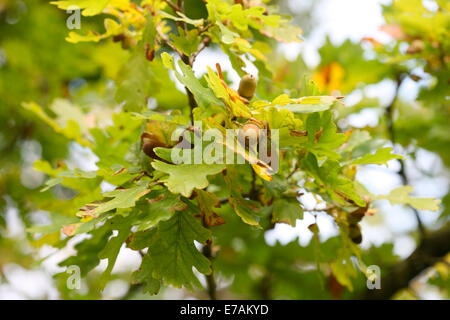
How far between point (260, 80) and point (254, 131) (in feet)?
1.10

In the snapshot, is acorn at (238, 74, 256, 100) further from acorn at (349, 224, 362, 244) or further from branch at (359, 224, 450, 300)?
branch at (359, 224, 450, 300)

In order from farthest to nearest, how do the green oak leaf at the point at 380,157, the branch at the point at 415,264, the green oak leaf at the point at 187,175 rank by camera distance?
the branch at the point at 415,264, the green oak leaf at the point at 380,157, the green oak leaf at the point at 187,175

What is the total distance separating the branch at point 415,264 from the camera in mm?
1401

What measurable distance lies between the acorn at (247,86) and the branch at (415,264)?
917 mm

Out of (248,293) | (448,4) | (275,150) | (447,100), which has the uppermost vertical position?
(448,4)

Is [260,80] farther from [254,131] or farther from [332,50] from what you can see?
[332,50]

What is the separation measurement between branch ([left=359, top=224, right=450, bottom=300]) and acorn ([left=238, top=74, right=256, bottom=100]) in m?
0.92

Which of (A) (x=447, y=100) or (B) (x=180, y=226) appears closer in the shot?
(B) (x=180, y=226)

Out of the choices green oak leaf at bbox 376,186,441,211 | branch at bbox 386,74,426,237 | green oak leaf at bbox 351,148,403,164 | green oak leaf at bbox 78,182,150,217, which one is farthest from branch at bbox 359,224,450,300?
green oak leaf at bbox 78,182,150,217

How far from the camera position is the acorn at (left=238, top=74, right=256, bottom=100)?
832mm

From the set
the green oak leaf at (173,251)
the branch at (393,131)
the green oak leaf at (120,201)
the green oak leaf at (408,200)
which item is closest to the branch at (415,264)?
the branch at (393,131)

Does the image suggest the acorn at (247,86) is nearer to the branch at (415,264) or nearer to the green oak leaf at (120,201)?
the green oak leaf at (120,201)

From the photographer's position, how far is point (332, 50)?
1590 mm

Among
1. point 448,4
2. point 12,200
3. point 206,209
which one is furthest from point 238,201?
point 12,200
